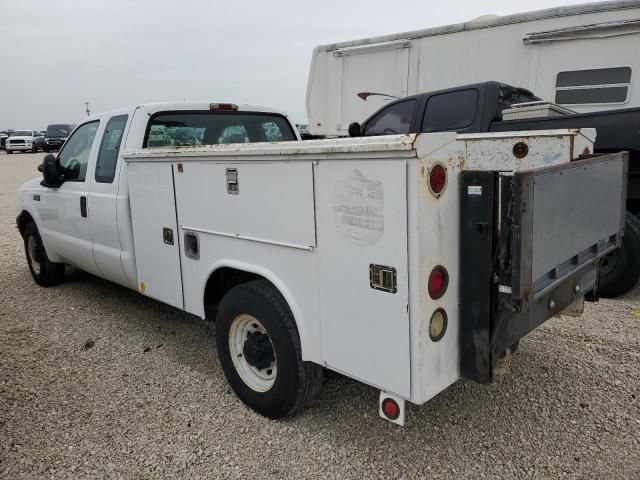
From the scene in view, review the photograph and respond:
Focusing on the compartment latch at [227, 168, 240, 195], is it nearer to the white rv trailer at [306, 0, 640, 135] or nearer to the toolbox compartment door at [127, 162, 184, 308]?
the toolbox compartment door at [127, 162, 184, 308]

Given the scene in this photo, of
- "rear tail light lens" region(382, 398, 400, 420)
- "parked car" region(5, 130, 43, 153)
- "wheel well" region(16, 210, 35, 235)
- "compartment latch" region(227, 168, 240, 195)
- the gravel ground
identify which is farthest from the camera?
"parked car" region(5, 130, 43, 153)

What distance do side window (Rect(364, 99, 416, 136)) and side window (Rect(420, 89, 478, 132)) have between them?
240mm

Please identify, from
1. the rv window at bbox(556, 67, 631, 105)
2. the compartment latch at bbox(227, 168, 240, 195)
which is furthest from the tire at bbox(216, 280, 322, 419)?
the rv window at bbox(556, 67, 631, 105)

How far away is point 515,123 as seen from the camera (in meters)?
5.17

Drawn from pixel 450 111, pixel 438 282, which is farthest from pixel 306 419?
pixel 450 111

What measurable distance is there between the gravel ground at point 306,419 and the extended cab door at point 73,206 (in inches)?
35.4

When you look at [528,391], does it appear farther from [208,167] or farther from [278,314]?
[208,167]

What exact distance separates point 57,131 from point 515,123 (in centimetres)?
3882

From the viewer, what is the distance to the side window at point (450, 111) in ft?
18.8

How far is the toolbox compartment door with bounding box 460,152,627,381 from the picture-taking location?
2113 millimetres

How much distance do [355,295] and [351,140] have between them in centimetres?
69

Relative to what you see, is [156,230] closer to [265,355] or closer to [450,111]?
[265,355]

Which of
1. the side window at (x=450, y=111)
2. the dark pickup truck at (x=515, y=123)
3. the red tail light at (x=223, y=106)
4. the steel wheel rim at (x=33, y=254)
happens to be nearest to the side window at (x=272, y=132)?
the red tail light at (x=223, y=106)

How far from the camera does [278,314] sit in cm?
279
